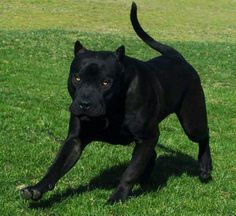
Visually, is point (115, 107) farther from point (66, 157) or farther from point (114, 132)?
point (66, 157)

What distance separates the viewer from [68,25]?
123 feet

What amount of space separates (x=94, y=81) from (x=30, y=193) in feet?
4.21

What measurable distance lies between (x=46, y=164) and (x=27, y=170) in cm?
43

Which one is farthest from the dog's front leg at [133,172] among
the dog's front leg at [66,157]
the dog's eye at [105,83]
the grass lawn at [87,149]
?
the dog's eye at [105,83]

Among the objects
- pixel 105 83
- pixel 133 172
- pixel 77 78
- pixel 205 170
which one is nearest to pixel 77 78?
pixel 77 78

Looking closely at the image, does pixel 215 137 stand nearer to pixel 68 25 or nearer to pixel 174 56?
pixel 174 56

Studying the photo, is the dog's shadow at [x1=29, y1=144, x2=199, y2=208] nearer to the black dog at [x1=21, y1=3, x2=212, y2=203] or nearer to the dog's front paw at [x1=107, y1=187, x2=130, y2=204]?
the black dog at [x1=21, y1=3, x2=212, y2=203]

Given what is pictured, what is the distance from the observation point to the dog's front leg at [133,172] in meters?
6.08

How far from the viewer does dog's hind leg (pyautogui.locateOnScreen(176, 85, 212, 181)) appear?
296 inches

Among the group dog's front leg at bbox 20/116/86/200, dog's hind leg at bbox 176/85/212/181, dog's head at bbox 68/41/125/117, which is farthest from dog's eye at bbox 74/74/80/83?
dog's hind leg at bbox 176/85/212/181

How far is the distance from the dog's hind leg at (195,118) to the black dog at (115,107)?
0.39 m

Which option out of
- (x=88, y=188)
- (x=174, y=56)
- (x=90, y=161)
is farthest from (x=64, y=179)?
(x=174, y=56)

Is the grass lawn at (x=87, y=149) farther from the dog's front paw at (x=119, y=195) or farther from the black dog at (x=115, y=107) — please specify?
the black dog at (x=115, y=107)

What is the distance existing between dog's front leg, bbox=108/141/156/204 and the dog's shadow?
0.60 m
